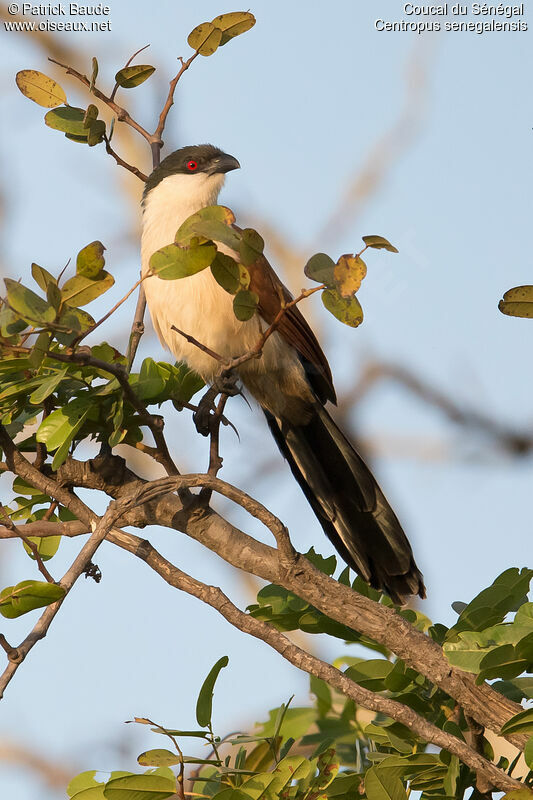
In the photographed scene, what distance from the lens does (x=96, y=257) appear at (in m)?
1.80

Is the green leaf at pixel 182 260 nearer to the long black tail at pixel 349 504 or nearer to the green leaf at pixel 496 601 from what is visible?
the green leaf at pixel 496 601

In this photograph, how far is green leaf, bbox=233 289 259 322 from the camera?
A: 1.85m

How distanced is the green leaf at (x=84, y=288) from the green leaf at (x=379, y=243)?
20.3 inches

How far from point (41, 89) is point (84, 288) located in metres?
0.81

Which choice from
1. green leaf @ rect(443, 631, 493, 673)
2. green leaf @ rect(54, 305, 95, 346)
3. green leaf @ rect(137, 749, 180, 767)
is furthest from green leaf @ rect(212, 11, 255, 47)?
green leaf @ rect(137, 749, 180, 767)

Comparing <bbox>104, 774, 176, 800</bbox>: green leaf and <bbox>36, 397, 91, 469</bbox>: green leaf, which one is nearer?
<bbox>104, 774, 176, 800</bbox>: green leaf

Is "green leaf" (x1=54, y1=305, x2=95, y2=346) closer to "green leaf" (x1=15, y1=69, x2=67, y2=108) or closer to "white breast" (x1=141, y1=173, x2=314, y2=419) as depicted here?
"green leaf" (x1=15, y1=69, x2=67, y2=108)

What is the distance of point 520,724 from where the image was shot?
171 cm

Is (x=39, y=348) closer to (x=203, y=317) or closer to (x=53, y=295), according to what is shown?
(x=53, y=295)

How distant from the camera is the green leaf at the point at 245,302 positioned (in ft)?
6.07

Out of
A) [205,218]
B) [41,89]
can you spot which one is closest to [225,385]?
[41,89]

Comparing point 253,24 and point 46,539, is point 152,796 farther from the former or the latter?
point 253,24

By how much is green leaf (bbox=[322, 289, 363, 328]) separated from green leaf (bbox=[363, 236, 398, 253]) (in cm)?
11

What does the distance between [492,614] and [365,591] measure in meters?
0.56
